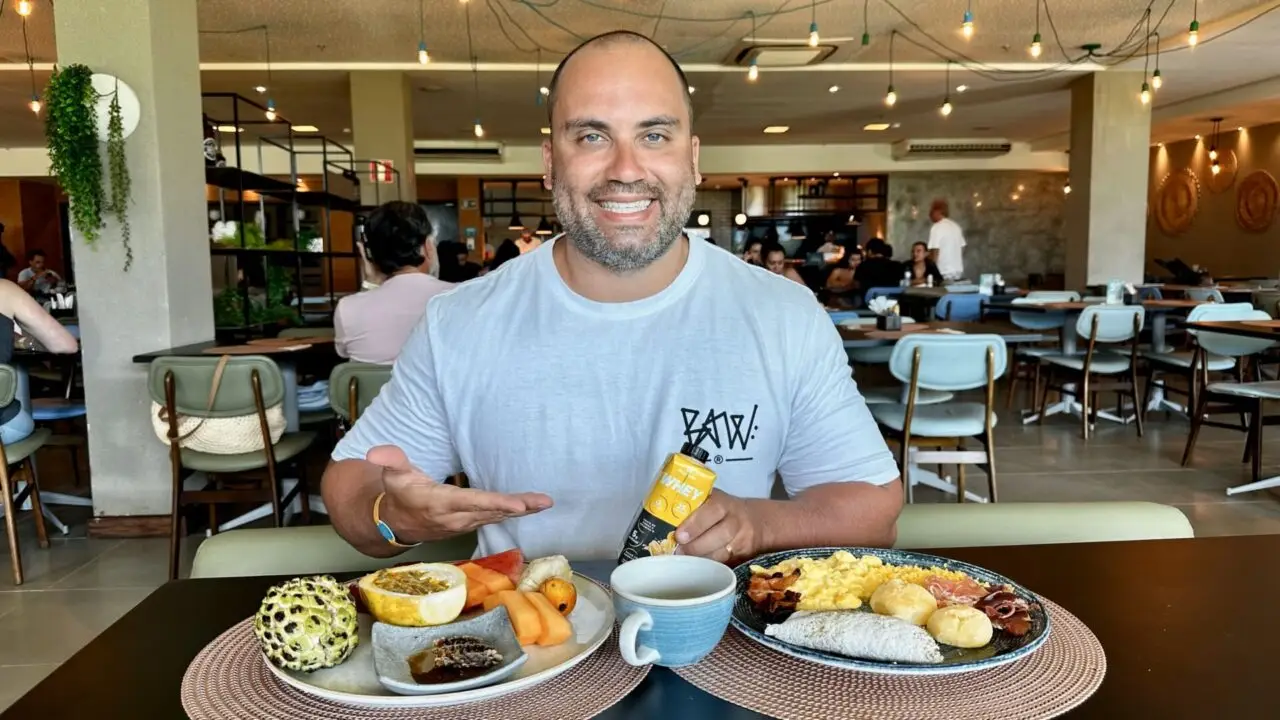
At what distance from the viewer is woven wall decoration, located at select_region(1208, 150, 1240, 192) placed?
42.0ft

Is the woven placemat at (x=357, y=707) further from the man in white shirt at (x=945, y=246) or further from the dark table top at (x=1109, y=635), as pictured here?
the man in white shirt at (x=945, y=246)

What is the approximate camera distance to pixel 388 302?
370 centimetres

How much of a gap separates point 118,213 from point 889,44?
6697 mm

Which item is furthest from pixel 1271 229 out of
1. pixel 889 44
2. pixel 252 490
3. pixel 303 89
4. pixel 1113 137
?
pixel 252 490

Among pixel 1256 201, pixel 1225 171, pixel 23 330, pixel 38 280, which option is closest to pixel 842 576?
pixel 23 330

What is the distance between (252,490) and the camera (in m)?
3.46

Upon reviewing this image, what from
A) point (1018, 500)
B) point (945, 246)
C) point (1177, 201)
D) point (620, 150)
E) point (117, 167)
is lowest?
point (1018, 500)

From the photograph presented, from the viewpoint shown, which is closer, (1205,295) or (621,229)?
(621,229)

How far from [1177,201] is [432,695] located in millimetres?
16586

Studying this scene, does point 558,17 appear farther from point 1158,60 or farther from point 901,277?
point 1158,60

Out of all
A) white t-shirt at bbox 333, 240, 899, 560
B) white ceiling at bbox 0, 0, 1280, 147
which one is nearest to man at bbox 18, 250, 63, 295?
white ceiling at bbox 0, 0, 1280, 147

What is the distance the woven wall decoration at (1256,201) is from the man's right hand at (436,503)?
1433cm

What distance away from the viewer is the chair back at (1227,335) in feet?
16.9

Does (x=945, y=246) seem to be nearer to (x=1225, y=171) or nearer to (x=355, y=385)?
(x=1225, y=171)
